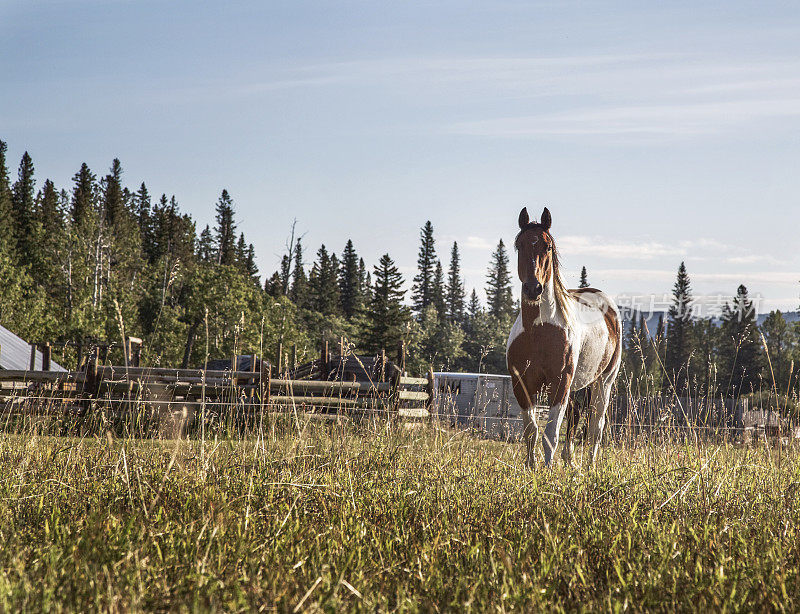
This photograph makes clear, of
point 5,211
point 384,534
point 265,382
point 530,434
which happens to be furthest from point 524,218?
point 5,211

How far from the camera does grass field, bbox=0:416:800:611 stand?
2625 mm

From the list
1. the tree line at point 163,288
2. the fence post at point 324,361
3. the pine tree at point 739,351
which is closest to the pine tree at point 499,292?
the tree line at point 163,288

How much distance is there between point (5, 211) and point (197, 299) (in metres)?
22.9

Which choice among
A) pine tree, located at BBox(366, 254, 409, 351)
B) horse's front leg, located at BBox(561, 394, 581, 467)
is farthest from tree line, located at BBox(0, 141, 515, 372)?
horse's front leg, located at BBox(561, 394, 581, 467)

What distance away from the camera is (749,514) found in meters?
3.85

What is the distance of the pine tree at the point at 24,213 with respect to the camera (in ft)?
202

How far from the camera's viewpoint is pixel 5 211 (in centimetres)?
6384

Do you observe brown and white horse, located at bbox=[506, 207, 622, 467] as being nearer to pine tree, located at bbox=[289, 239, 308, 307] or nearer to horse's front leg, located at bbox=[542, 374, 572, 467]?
horse's front leg, located at bbox=[542, 374, 572, 467]

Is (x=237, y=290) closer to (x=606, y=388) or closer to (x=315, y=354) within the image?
(x=315, y=354)

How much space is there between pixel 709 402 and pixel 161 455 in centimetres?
446

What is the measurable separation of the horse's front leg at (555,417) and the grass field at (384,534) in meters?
0.37

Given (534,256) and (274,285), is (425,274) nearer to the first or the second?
(274,285)

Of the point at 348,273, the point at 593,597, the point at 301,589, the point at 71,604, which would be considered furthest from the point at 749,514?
the point at 348,273

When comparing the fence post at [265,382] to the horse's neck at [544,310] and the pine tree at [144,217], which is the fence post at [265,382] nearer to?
the horse's neck at [544,310]
